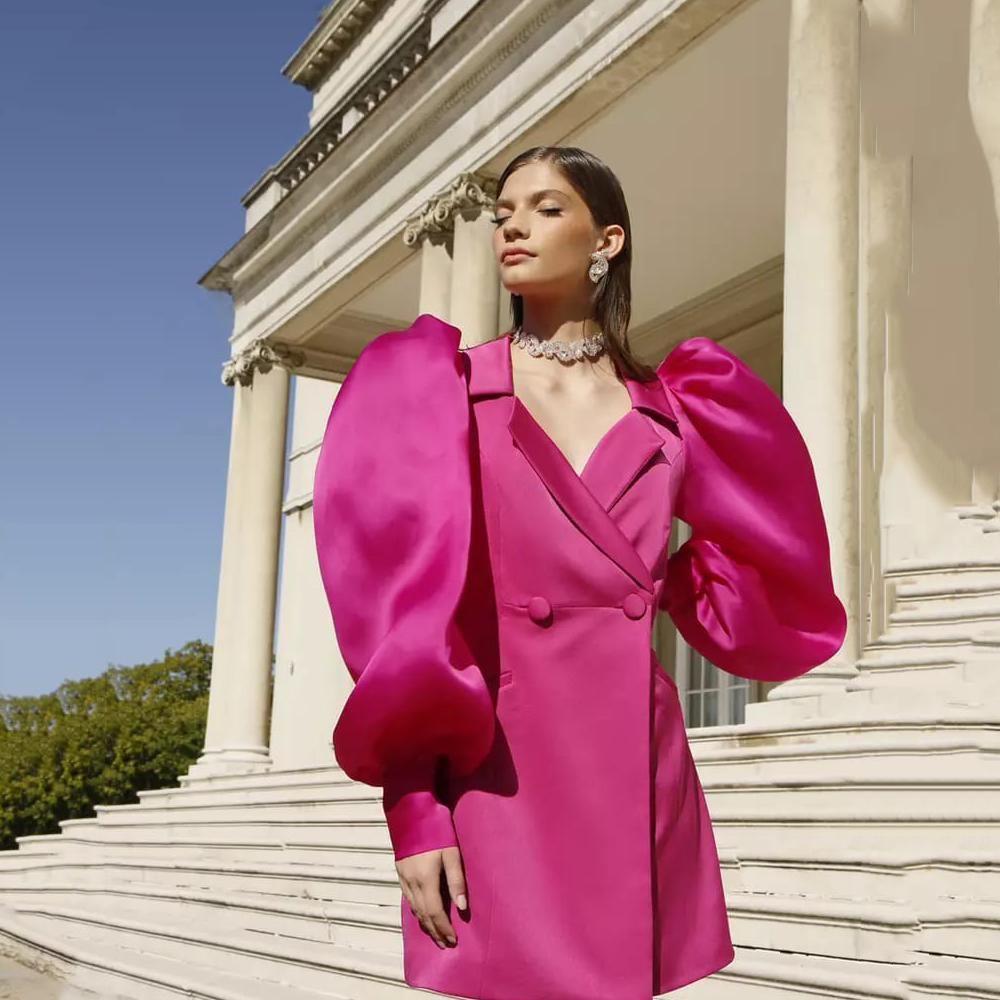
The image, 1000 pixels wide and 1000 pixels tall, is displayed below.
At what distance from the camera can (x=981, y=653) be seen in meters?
8.77

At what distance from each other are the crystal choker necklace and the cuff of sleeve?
1.07m

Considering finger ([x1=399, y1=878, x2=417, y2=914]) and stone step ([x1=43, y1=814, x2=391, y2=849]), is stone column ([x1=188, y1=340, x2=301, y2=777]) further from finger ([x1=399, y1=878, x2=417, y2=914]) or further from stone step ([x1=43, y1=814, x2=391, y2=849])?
finger ([x1=399, y1=878, x2=417, y2=914])

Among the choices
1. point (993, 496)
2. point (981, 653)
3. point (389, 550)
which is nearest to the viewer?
point (389, 550)

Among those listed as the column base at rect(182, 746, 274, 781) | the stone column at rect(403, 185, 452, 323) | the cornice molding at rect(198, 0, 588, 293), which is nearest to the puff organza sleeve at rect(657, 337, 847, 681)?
the cornice molding at rect(198, 0, 588, 293)

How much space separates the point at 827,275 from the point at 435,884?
32.0 ft

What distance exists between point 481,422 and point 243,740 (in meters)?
22.5

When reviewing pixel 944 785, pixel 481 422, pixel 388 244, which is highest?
pixel 388 244

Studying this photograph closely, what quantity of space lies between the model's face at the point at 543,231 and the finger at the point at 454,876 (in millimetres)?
1315

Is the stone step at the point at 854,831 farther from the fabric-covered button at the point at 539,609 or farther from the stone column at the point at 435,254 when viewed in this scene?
the stone column at the point at 435,254

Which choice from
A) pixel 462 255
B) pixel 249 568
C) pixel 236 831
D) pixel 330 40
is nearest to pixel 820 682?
pixel 236 831

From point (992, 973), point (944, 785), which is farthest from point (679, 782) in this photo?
point (944, 785)

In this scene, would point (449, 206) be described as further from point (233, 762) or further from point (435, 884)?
point (435, 884)

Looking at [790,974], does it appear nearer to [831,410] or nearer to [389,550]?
[389,550]

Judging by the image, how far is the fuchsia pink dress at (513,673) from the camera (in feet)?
8.05
